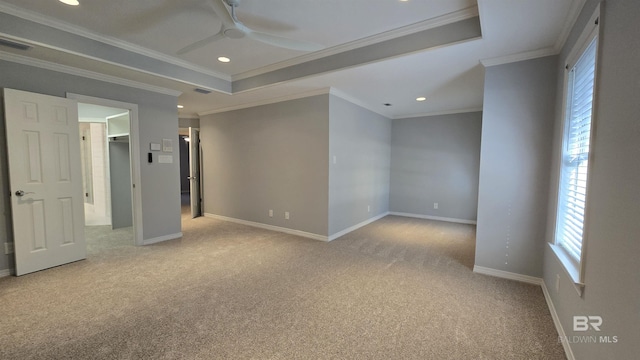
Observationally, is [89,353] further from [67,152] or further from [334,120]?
[334,120]

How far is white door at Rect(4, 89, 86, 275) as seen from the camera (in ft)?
9.71

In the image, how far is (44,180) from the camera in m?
3.16

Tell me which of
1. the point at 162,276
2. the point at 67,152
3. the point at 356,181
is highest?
the point at 67,152

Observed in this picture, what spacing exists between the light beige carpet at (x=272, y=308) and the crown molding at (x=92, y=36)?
8.60 ft

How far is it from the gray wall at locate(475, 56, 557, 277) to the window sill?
1.64 feet

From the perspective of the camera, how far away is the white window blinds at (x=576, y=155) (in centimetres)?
189

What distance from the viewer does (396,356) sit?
181cm

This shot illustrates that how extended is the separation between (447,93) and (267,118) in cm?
312

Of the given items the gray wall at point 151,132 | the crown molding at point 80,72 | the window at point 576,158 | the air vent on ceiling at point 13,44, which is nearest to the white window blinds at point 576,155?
the window at point 576,158

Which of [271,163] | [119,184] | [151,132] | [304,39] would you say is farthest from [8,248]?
[304,39]

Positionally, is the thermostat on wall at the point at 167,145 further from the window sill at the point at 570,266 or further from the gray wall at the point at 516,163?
the window sill at the point at 570,266

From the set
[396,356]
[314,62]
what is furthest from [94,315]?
[314,62]

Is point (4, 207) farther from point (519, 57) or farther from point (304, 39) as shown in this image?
point (519, 57)

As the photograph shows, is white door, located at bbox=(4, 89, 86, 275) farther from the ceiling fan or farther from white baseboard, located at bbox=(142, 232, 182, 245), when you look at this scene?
the ceiling fan
